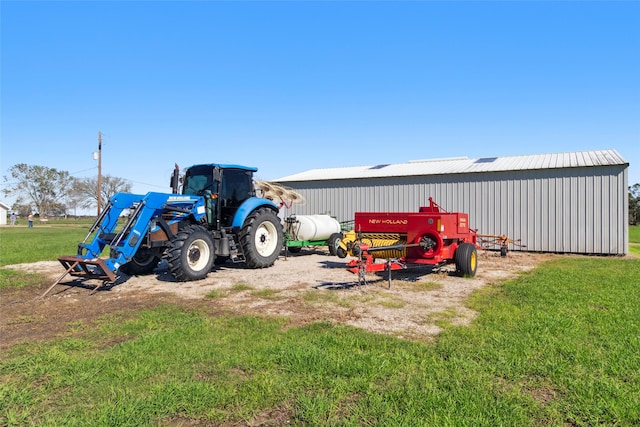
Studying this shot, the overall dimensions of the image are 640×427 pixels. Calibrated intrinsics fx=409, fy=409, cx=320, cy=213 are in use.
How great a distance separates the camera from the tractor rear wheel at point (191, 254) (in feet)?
26.3

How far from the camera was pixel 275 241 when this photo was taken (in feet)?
35.2

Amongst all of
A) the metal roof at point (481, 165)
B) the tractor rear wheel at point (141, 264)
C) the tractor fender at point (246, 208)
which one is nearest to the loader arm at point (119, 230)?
the tractor rear wheel at point (141, 264)

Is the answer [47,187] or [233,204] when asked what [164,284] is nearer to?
[233,204]

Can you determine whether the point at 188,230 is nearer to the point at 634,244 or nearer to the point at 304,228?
the point at 304,228

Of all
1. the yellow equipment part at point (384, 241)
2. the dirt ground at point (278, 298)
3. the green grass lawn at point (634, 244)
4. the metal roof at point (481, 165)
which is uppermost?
the metal roof at point (481, 165)

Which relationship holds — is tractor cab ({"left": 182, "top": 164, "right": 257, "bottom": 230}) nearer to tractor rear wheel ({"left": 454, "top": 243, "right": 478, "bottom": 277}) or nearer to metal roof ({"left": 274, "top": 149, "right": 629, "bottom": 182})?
tractor rear wheel ({"left": 454, "top": 243, "right": 478, "bottom": 277})

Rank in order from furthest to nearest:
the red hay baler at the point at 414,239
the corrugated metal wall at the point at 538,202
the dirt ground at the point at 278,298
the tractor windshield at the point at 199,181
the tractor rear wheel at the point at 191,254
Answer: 1. the corrugated metal wall at the point at 538,202
2. the tractor windshield at the point at 199,181
3. the red hay baler at the point at 414,239
4. the tractor rear wheel at the point at 191,254
5. the dirt ground at the point at 278,298

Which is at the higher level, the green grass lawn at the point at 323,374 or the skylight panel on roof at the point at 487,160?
the skylight panel on roof at the point at 487,160

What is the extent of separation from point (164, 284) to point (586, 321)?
712 centimetres

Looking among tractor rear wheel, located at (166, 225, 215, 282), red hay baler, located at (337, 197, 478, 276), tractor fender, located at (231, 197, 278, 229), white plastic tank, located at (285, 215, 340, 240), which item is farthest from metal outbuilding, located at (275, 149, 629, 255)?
tractor rear wheel, located at (166, 225, 215, 282)

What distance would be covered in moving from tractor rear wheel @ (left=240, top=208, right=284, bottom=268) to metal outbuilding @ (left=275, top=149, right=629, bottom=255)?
8139 mm

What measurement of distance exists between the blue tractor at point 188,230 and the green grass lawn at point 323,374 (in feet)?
8.12

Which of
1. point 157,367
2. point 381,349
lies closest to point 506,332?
point 381,349

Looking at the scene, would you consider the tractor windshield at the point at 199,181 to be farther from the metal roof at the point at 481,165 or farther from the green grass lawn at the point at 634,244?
the green grass lawn at the point at 634,244
